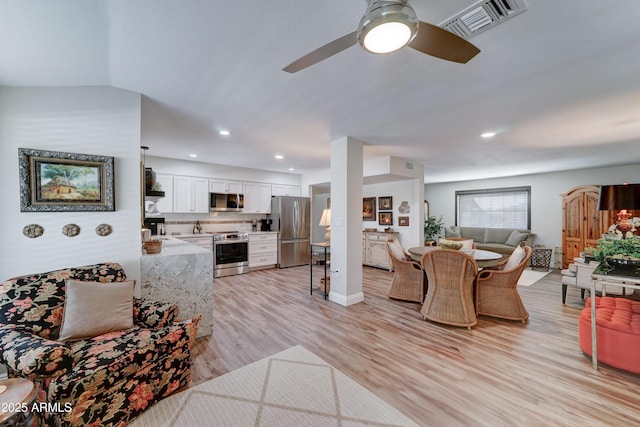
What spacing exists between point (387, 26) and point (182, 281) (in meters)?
2.84

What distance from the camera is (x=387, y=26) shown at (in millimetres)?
1183

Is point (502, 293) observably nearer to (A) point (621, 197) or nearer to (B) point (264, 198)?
(A) point (621, 197)

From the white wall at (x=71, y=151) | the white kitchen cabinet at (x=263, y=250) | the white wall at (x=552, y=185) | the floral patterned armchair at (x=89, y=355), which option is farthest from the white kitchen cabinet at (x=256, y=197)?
the white wall at (x=552, y=185)

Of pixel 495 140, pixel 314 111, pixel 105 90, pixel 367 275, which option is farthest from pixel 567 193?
pixel 105 90

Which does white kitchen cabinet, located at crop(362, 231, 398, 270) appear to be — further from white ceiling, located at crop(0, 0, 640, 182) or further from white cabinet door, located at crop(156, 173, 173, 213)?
white cabinet door, located at crop(156, 173, 173, 213)

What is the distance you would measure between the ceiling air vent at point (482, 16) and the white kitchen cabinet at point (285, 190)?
225 inches

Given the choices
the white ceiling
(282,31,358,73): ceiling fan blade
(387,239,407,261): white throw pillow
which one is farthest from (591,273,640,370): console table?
(282,31,358,73): ceiling fan blade

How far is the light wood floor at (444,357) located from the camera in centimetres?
180

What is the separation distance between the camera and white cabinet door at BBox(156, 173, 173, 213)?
5293 millimetres

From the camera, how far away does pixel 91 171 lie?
2.37 m

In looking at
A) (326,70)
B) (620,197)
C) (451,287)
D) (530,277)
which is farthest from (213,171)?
(530,277)

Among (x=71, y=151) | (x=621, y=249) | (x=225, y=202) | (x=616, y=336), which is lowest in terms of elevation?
(x=616, y=336)

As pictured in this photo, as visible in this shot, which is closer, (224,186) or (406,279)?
(406,279)

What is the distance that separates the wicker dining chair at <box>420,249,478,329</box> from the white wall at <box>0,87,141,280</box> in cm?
329
